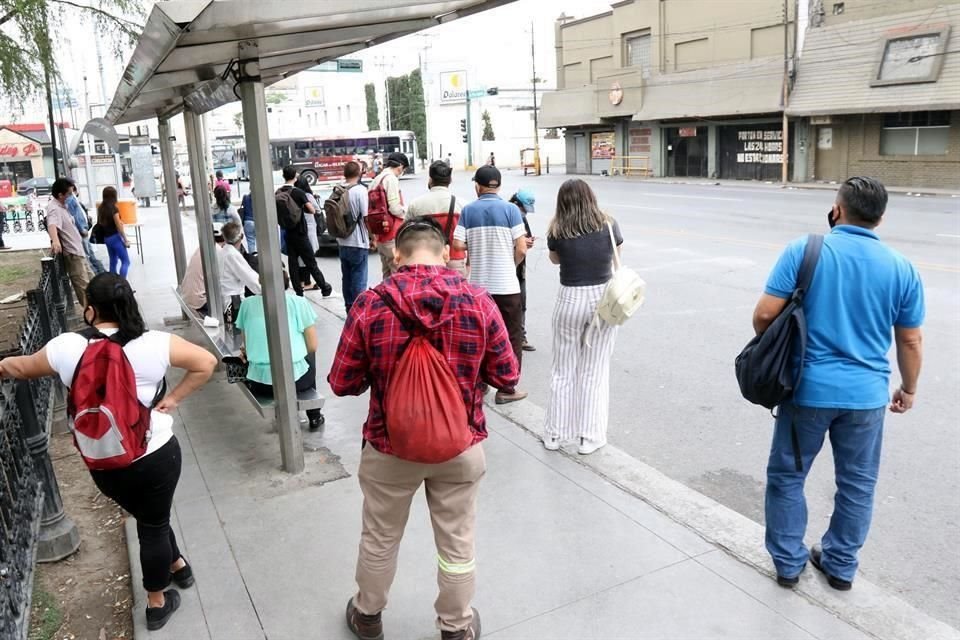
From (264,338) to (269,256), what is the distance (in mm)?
919

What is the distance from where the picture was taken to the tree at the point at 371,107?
258 feet

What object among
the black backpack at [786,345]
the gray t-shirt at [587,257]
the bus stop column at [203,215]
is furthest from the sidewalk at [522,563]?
the bus stop column at [203,215]

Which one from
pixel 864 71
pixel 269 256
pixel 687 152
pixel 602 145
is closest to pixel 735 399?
pixel 269 256

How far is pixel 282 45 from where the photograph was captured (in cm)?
449

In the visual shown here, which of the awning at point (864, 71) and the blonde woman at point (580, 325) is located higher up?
the awning at point (864, 71)

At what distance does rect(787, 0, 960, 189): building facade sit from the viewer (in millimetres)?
25469

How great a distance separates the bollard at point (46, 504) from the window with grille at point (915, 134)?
29.6 metres

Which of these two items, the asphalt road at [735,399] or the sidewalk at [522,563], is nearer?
the sidewalk at [522,563]

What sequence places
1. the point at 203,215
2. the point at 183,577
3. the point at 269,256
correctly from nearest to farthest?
1. the point at 183,577
2. the point at 269,256
3. the point at 203,215

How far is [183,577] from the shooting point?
357 centimetres

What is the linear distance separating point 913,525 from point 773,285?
6.23 feet

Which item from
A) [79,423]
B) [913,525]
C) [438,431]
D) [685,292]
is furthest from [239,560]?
[685,292]

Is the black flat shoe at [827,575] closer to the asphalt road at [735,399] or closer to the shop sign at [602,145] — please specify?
the asphalt road at [735,399]

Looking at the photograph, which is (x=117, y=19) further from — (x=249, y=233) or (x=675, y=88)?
(x=675, y=88)
